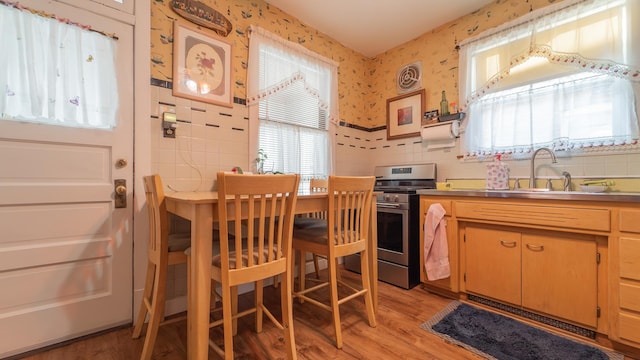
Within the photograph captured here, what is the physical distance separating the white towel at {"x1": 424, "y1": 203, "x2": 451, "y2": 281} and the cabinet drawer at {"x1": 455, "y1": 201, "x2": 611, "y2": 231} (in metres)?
0.15

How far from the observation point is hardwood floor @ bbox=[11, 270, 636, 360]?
143 centimetres

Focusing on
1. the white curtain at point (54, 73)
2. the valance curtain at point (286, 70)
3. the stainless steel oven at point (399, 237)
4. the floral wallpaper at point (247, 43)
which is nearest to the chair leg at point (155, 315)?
the white curtain at point (54, 73)

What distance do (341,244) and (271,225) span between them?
1.83ft

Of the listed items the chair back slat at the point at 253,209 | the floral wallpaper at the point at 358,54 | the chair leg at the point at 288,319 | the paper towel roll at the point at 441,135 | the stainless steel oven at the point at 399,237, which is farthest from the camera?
the paper towel roll at the point at 441,135

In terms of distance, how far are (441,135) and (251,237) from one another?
2.30 meters

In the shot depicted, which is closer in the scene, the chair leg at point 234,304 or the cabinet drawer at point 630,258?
the cabinet drawer at point 630,258

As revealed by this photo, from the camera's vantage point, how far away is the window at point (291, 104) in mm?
2428

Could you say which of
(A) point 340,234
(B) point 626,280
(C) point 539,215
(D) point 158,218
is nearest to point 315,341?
(A) point 340,234

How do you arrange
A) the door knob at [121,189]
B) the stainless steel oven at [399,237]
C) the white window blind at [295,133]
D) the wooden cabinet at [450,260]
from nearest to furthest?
the door knob at [121,189] → the wooden cabinet at [450,260] → the stainless steel oven at [399,237] → the white window blind at [295,133]

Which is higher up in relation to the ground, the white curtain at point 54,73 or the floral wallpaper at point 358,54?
the floral wallpaper at point 358,54

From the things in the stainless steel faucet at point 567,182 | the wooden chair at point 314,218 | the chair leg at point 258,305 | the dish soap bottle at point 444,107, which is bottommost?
the chair leg at point 258,305

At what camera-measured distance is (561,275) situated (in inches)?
64.7

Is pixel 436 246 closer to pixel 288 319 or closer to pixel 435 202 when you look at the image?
pixel 435 202

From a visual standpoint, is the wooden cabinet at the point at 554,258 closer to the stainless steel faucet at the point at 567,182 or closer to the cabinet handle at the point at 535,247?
the cabinet handle at the point at 535,247
